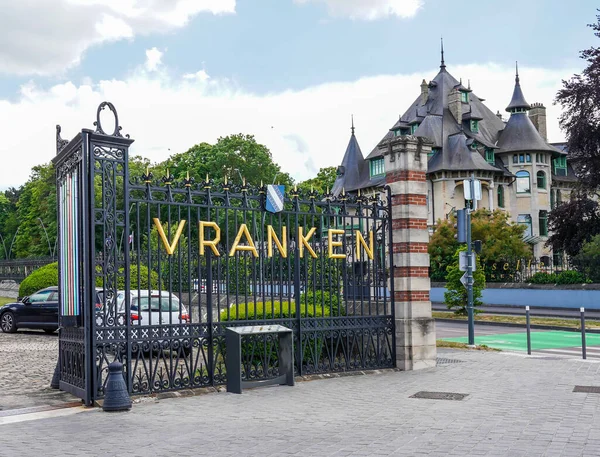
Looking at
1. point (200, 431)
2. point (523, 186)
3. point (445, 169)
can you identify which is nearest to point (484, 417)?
point (200, 431)

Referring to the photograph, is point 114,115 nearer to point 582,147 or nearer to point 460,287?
point 460,287

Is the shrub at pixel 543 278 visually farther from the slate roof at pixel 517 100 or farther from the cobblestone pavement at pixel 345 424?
the slate roof at pixel 517 100

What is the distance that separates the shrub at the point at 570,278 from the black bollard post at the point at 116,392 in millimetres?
32706

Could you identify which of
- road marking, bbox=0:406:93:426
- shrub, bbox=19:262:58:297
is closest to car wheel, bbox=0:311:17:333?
shrub, bbox=19:262:58:297

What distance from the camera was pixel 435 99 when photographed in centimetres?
6631

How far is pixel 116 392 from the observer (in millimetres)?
9336

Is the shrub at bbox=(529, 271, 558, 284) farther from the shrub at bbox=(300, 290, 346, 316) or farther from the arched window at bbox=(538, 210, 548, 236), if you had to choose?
the shrub at bbox=(300, 290, 346, 316)

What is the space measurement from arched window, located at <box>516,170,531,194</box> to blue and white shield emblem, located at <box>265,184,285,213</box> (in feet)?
181

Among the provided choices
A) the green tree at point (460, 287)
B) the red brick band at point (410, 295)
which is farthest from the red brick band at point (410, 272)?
the green tree at point (460, 287)

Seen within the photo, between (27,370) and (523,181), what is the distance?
184ft

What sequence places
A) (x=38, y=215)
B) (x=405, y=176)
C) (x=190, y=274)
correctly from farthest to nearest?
(x=38, y=215) < (x=405, y=176) < (x=190, y=274)

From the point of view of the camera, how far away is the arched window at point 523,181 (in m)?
63.9

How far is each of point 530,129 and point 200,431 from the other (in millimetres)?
61216

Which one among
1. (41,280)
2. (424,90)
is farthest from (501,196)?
(41,280)
